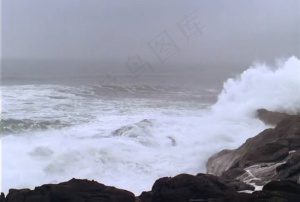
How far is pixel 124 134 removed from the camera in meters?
13.7

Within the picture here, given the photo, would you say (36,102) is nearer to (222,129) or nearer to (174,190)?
(222,129)

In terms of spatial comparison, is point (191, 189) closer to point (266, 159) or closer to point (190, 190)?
point (190, 190)

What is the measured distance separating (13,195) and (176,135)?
26.2ft

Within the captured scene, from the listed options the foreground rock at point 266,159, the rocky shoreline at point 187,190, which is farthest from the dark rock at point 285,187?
the foreground rock at point 266,159

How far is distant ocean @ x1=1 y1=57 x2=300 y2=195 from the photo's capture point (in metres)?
10.6

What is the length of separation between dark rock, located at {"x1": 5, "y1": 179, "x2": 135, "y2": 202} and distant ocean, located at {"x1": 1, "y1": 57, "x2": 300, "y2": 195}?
9.79 feet

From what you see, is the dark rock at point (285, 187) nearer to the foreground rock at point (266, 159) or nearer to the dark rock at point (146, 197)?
the foreground rock at point (266, 159)

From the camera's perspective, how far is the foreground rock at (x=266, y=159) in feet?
23.8

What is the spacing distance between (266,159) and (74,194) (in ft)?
13.6

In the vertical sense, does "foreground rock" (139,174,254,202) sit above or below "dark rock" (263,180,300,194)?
above

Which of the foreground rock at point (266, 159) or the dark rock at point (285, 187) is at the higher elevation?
the foreground rock at point (266, 159)

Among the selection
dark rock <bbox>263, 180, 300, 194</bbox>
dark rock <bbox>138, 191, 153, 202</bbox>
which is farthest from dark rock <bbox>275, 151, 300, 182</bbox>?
dark rock <bbox>138, 191, 153, 202</bbox>

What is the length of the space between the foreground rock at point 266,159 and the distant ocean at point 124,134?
3.52 ft

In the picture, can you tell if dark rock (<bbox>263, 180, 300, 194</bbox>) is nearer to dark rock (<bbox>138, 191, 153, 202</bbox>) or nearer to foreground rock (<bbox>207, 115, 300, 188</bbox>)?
foreground rock (<bbox>207, 115, 300, 188</bbox>)
